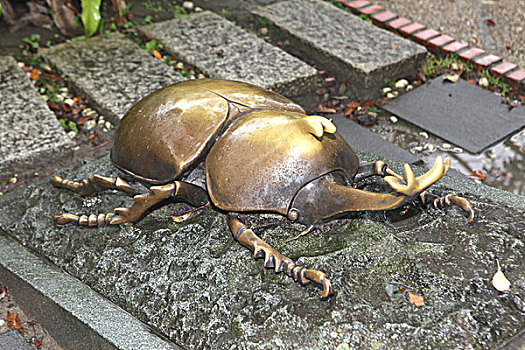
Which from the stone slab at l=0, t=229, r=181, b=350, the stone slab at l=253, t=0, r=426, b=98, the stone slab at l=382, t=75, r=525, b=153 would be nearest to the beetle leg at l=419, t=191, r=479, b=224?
the stone slab at l=0, t=229, r=181, b=350

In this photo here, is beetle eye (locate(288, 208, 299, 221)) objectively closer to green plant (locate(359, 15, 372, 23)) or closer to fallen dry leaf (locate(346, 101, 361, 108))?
fallen dry leaf (locate(346, 101, 361, 108))

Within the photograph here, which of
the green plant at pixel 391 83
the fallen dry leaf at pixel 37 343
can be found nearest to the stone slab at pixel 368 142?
the green plant at pixel 391 83

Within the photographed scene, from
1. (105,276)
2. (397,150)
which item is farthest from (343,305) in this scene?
(397,150)

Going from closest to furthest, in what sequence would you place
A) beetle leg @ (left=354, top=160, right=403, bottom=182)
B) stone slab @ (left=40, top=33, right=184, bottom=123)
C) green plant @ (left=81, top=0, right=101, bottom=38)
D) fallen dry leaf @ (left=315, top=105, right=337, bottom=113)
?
beetle leg @ (left=354, top=160, right=403, bottom=182), stone slab @ (left=40, top=33, right=184, bottom=123), fallen dry leaf @ (left=315, top=105, right=337, bottom=113), green plant @ (left=81, top=0, right=101, bottom=38)

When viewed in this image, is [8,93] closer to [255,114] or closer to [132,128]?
[132,128]

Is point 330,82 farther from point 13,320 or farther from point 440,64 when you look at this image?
point 13,320

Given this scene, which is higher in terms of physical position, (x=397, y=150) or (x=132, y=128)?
(x=132, y=128)

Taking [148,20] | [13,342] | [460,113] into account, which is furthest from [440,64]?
[13,342]
